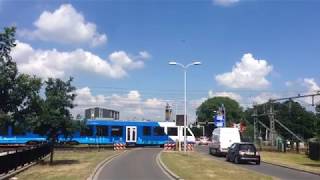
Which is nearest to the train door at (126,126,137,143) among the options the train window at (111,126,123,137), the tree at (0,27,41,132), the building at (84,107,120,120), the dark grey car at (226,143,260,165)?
the train window at (111,126,123,137)

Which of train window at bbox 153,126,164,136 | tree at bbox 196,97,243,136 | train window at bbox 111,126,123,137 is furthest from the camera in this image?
tree at bbox 196,97,243,136

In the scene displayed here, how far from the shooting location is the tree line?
93.9 feet

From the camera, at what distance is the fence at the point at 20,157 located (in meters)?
25.3

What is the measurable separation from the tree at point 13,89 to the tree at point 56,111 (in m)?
3.25

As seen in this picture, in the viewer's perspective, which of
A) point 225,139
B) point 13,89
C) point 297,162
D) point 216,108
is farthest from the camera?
point 216,108

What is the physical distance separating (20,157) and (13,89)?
147 inches

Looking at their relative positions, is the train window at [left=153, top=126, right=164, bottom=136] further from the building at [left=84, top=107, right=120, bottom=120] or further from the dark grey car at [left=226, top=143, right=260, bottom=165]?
the dark grey car at [left=226, top=143, right=260, bottom=165]

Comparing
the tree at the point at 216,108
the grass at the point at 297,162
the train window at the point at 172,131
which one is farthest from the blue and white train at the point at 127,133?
the tree at the point at 216,108

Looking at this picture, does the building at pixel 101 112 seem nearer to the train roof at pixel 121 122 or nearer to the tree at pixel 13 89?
the train roof at pixel 121 122

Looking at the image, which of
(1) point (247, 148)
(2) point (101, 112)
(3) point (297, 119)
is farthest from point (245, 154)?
(3) point (297, 119)

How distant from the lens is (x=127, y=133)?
7100cm

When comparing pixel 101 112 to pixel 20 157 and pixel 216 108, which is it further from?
pixel 216 108

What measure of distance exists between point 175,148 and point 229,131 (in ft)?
41.7

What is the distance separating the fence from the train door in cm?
2698
